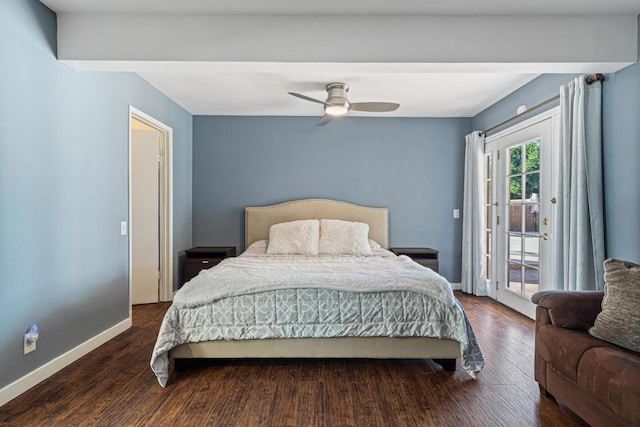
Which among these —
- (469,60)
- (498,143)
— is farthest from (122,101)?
(498,143)

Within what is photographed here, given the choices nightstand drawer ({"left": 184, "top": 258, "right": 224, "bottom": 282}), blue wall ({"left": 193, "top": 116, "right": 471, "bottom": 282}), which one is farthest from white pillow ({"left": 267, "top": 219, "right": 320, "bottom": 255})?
nightstand drawer ({"left": 184, "top": 258, "right": 224, "bottom": 282})

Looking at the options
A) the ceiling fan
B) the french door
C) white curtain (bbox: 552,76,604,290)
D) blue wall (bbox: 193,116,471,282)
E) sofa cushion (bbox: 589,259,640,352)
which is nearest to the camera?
sofa cushion (bbox: 589,259,640,352)

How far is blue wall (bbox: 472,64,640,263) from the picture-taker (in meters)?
2.40

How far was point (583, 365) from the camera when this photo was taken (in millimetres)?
1736

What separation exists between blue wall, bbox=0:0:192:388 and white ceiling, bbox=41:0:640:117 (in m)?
0.30

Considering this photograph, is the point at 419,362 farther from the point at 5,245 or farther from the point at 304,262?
the point at 5,245

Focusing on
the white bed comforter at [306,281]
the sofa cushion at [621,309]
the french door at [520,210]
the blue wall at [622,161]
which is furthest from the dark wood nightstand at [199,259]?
the blue wall at [622,161]

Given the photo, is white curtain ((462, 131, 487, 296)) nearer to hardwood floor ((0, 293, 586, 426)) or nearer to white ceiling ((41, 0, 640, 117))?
white ceiling ((41, 0, 640, 117))

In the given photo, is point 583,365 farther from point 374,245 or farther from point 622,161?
point 374,245

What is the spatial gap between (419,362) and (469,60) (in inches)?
86.1

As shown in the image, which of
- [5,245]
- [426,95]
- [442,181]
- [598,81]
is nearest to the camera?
[5,245]

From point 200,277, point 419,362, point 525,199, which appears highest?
point 525,199

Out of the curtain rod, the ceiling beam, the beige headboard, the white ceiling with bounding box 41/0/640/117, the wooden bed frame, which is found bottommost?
the wooden bed frame

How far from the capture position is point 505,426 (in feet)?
6.15
